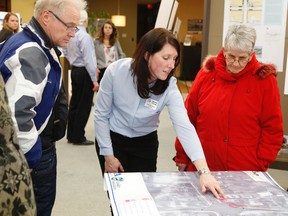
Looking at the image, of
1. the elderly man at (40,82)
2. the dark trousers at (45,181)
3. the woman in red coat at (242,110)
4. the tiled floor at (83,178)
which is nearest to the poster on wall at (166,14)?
the tiled floor at (83,178)

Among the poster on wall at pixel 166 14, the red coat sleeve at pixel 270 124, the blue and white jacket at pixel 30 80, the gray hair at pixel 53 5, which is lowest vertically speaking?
the red coat sleeve at pixel 270 124

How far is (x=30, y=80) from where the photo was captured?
121 centimetres

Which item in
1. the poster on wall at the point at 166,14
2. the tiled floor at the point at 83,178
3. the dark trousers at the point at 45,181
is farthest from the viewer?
the poster on wall at the point at 166,14

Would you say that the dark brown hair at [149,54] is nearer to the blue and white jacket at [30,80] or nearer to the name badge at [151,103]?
the name badge at [151,103]

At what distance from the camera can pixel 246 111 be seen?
1.68m

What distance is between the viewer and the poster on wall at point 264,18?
2857 mm

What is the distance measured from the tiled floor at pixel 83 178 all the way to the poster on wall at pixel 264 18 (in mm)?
1286

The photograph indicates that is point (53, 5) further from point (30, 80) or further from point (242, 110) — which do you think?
point (242, 110)

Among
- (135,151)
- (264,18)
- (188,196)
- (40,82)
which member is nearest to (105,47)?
(264,18)

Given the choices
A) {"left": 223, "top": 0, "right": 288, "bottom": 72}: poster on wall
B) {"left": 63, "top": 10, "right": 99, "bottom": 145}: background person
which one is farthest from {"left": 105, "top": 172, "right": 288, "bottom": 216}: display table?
{"left": 63, "top": 10, "right": 99, "bottom": 145}: background person

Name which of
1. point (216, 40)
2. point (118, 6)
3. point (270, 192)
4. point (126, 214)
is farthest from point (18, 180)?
point (118, 6)

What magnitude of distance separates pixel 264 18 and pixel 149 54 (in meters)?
1.62

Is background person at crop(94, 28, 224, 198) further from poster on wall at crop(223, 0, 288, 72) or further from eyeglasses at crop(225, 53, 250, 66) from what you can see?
poster on wall at crop(223, 0, 288, 72)

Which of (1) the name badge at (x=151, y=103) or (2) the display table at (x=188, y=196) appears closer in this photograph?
(2) the display table at (x=188, y=196)
